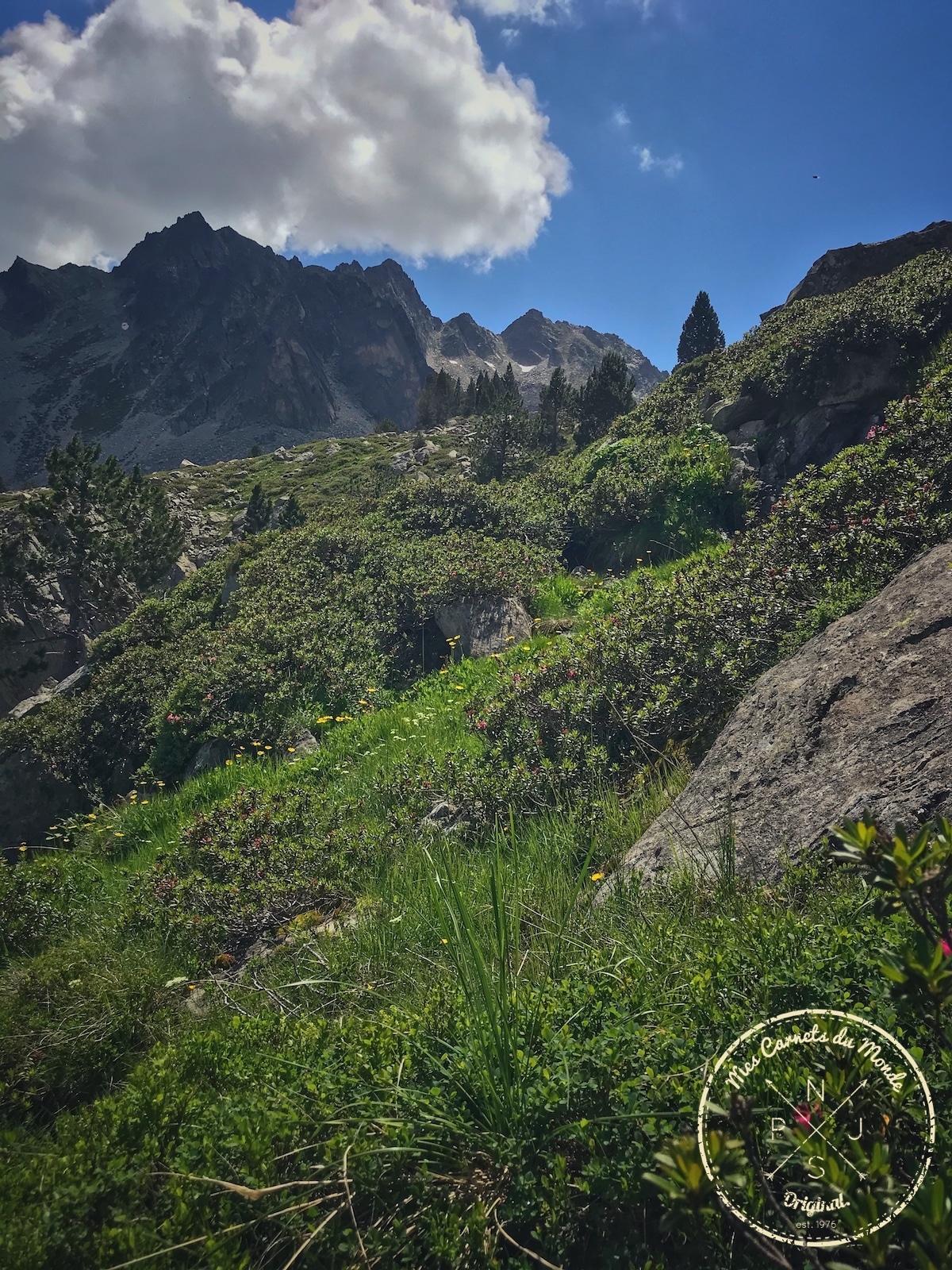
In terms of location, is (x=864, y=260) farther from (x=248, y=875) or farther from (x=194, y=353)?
(x=194, y=353)

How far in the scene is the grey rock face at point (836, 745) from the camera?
295cm

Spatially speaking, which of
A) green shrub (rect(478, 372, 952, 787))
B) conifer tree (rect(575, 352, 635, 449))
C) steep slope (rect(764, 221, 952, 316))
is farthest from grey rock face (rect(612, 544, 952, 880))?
conifer tree (rect(575, 352, 635, 449))

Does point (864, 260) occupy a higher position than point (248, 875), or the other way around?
point (864, 260)

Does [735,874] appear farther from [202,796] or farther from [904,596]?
[202,796]

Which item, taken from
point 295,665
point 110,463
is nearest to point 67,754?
point 295,665

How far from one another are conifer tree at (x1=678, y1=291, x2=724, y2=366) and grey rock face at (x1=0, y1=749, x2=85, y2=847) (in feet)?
184

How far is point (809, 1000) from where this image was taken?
182 cm

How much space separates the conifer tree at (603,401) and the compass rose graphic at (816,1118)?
2954 cm

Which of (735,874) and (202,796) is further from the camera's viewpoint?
(202,796)

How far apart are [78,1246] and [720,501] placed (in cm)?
1248

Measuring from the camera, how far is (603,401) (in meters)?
32.5

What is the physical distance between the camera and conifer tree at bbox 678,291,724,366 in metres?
54.1

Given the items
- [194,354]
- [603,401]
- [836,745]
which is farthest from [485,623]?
[194,354]

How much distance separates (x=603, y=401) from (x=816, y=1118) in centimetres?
3424
